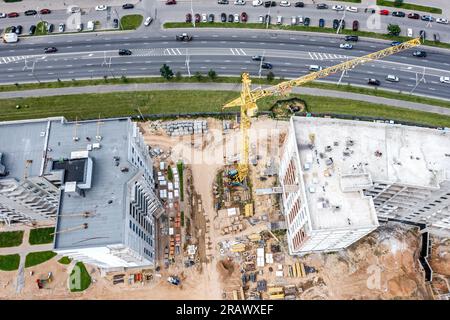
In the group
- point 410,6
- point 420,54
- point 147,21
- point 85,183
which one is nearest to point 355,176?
point 85,183

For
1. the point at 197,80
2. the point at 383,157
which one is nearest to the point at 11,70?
the point at 197,80

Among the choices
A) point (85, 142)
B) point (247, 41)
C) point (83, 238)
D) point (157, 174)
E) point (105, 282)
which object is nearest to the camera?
point (83, 238)

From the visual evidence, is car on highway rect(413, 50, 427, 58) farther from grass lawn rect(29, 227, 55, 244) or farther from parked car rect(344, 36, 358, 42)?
grass lawn rect(29, 227, 55, 244)

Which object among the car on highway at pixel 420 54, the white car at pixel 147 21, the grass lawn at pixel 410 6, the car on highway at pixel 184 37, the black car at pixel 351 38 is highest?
the grass lawn at pixel 410 6

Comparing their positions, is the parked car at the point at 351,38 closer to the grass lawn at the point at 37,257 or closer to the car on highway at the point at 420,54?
the car on highway at the point at 420,54

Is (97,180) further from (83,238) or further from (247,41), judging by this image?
(247,41)

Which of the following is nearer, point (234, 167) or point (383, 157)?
point (383, 157)

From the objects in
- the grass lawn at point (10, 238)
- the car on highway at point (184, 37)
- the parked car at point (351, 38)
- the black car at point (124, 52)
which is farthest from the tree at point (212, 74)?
the grass lawn at point (10, 238)
